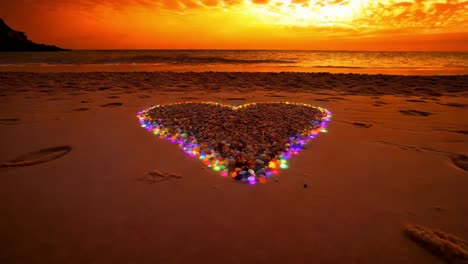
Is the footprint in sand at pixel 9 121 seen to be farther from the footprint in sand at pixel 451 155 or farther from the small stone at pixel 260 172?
the footprint in sand at pixel 451 155

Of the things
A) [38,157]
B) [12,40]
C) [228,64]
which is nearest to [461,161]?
[38,157]

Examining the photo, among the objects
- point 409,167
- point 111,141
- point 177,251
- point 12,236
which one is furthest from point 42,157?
point 409,167

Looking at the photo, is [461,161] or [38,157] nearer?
[461,161]

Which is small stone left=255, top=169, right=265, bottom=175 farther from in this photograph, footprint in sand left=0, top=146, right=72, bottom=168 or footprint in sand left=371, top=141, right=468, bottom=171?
footprint in sand left=0, top=146, right=72, bottom=168

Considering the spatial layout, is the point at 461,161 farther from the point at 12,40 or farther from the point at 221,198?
the point at 12,40

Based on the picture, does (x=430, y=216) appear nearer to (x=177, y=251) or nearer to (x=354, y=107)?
(x=177, y=251)

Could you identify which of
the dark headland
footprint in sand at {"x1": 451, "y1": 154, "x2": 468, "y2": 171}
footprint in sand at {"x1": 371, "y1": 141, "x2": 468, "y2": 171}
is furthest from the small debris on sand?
the dark headland
